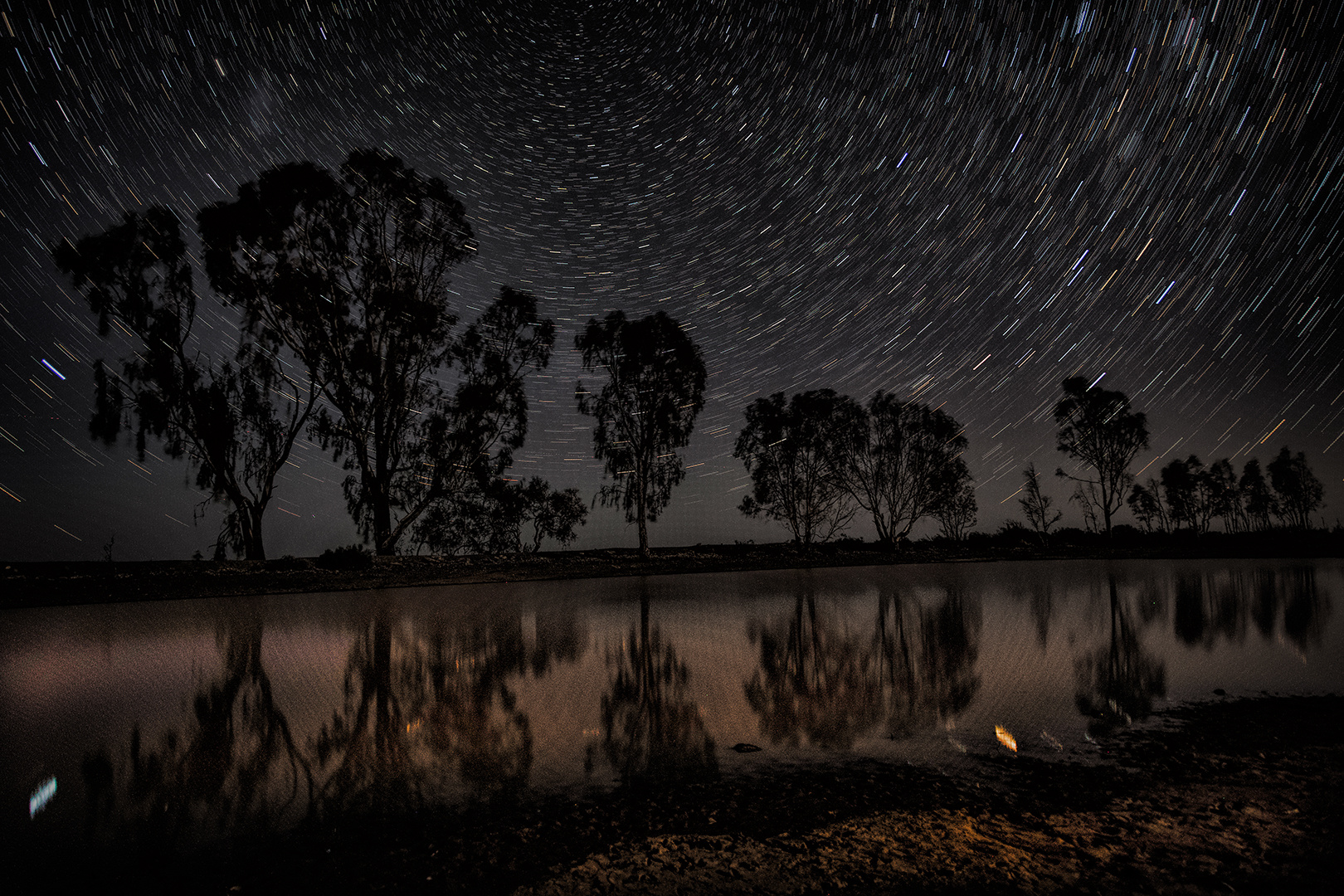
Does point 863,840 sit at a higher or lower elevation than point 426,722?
lower

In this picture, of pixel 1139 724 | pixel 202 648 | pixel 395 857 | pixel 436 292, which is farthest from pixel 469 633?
pixel 436 292

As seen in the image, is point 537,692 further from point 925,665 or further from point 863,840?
point 925,665

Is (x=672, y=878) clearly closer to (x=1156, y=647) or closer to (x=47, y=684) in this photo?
(x=47, y=684)

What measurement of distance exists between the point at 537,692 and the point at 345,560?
20.2 m

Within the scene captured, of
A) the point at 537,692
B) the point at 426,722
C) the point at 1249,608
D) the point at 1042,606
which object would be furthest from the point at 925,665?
the point at 1249,608

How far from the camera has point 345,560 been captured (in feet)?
77.8

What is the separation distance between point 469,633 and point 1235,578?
2480cm

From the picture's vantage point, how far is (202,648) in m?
9.02

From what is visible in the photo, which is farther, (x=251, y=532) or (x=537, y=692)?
(x=251, y=532)

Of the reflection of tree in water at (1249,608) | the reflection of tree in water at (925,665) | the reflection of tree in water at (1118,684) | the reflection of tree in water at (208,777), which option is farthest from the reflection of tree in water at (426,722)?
the reflection of tree in water at (1249,608)

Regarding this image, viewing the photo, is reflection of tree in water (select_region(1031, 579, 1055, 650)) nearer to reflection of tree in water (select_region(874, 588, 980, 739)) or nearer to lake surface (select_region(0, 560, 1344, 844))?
lake surface (select_region(0, 560, 1344, 844))

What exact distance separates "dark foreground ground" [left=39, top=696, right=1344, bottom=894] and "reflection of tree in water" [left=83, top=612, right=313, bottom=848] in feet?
1.52

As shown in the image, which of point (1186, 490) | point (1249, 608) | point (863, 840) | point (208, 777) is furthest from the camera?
point (1186, 490)

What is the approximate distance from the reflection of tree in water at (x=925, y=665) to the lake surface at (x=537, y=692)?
0.16ft
